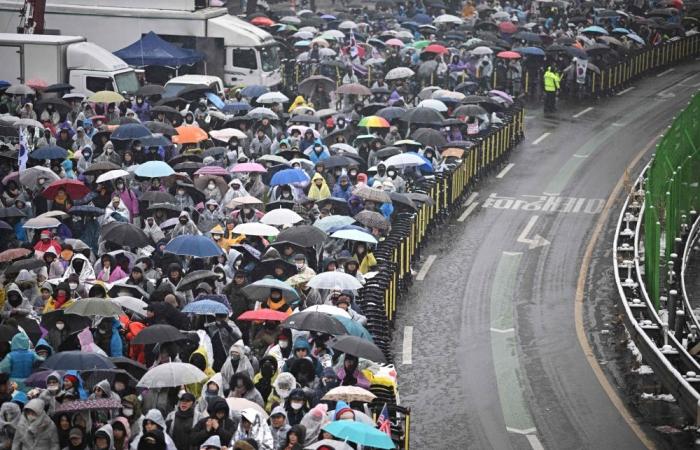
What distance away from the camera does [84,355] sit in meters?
15.9

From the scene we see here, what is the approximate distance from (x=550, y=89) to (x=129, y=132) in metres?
17.2

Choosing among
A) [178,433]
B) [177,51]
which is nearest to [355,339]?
[178,433]

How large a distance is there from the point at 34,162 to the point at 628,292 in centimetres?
1103

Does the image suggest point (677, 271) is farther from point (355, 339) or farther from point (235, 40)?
point (235, 40)

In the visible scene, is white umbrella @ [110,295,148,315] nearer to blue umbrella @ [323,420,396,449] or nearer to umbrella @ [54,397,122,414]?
umbrella @ [54,397,122,414]

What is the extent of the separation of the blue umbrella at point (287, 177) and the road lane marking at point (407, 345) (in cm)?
382

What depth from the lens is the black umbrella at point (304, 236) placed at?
21.8m

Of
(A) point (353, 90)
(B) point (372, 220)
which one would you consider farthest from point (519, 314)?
(A) point (353, 90)

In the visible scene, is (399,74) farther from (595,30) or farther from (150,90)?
(595,30)

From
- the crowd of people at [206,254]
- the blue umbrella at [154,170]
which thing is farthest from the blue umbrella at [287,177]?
the blue umbrella at [154,170]

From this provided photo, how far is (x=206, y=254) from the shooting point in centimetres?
2094

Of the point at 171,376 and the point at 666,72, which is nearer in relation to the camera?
the point at 171,376

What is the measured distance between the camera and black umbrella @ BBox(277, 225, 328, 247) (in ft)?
71.7

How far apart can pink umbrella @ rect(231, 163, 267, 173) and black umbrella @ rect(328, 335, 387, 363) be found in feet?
31.0
